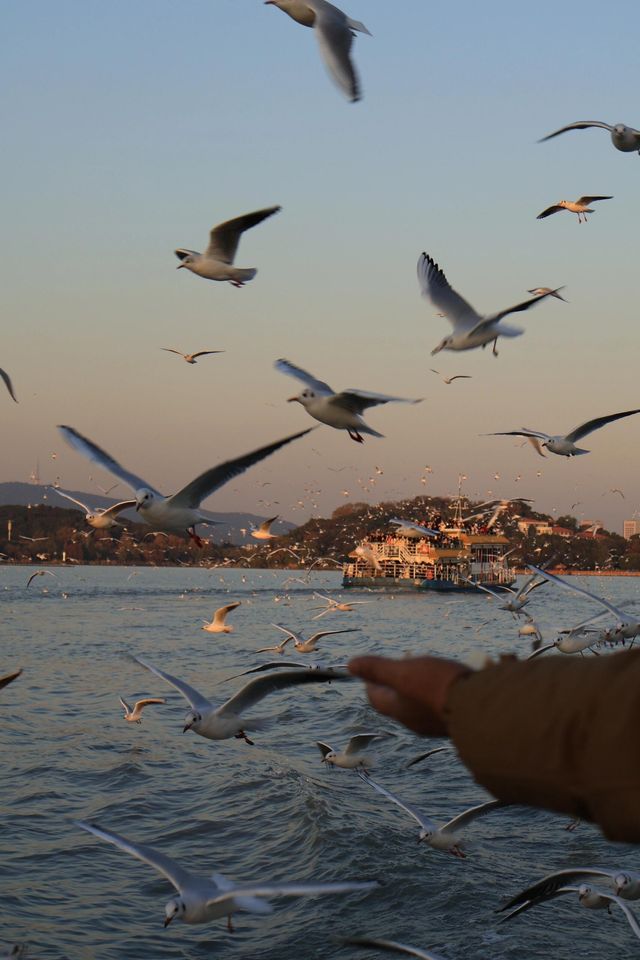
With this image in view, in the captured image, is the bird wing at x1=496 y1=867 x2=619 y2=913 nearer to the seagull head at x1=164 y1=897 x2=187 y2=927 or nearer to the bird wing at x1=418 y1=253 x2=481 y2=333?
the seagull head at x1=164 y1=897 x2=187 y2=927

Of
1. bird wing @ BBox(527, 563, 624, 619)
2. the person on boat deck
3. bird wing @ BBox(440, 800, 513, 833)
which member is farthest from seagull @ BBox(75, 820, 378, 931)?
bird wing @ BBox(527, 563, 624, 619)

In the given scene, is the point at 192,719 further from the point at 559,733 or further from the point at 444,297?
the point at 559,733

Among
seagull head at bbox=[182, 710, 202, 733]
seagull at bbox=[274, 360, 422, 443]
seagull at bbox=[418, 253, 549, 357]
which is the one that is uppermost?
seagull at bbox=[418, 253, 549, 357]

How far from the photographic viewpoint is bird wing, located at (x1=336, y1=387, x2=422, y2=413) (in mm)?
7773

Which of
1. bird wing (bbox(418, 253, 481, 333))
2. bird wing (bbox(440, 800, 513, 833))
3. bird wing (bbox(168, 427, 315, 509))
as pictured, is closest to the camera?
bird wing (bbox(168, 427, 315, 509))

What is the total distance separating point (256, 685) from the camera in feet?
18.9

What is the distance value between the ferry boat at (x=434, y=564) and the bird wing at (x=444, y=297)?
67.4m

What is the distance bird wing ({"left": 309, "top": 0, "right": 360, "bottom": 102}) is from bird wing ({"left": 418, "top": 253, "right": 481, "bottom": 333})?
3.09 m

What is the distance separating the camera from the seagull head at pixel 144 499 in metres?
8.35

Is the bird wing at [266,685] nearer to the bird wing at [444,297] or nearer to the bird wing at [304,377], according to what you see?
the bird wing at [304,377]

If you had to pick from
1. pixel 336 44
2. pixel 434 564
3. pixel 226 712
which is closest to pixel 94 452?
pixel 226 712

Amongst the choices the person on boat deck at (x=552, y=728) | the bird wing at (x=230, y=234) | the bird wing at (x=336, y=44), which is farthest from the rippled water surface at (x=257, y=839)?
the person on boat deck at (x=552, y=728)

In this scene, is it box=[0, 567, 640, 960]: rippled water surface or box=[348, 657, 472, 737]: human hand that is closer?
box=[348, 657, 472, 737]: human hand

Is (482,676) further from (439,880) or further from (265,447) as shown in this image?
(439,880)
